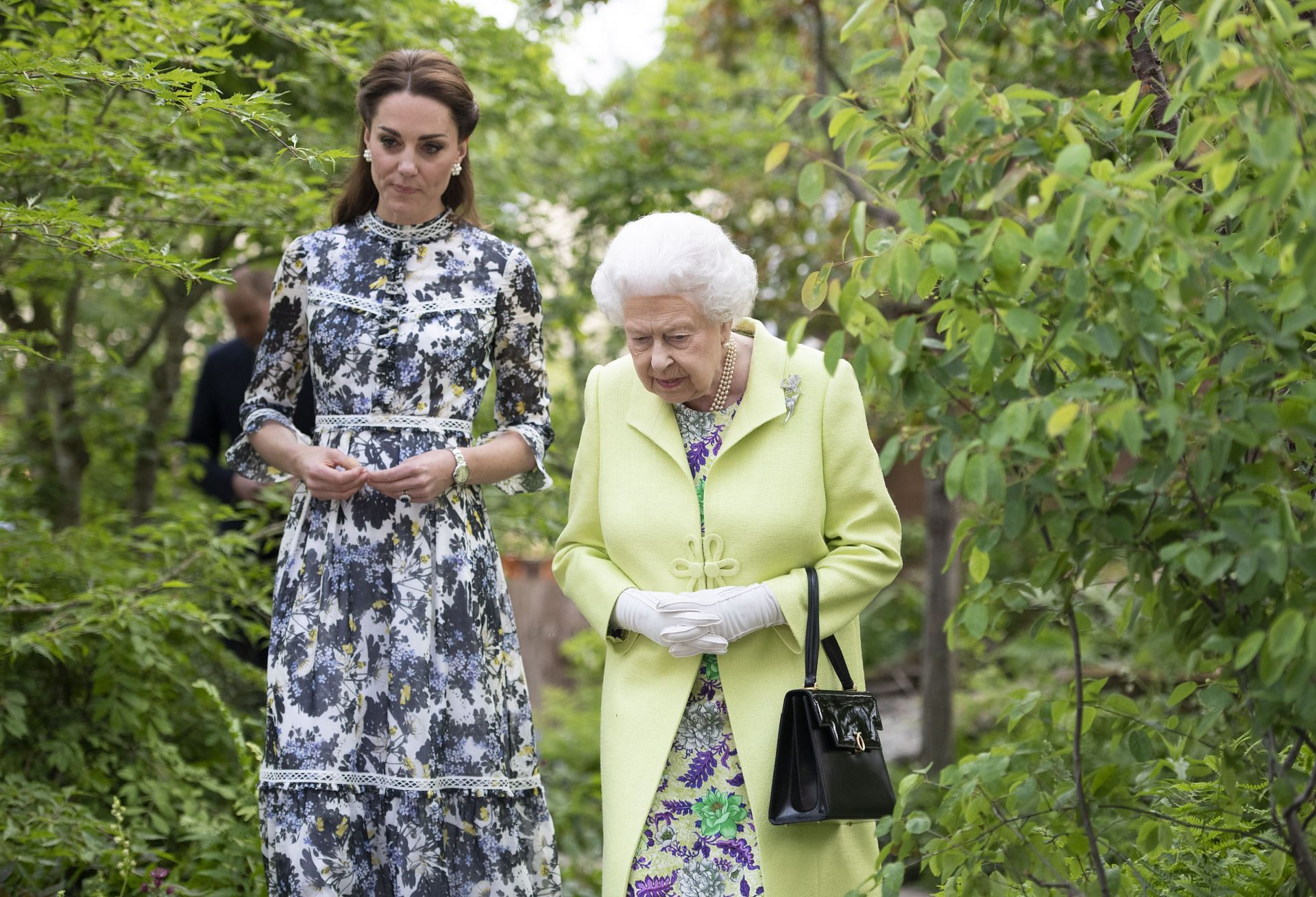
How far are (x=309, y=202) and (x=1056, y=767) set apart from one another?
3.03 meters

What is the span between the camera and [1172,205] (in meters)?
1.93

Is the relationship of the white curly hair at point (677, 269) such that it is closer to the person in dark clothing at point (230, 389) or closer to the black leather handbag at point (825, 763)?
the black leather handbag at point (825, 763)

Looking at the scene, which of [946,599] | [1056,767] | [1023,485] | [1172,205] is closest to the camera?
[1172,205]

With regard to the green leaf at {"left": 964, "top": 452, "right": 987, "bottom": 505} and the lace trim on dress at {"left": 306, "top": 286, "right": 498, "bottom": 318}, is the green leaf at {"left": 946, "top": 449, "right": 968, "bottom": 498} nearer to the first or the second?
the green leaf at {"left": 964, "top": 452, "right": 987, "bottom": 505}

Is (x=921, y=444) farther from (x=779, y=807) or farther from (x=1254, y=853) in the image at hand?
(x=1254, y=853)

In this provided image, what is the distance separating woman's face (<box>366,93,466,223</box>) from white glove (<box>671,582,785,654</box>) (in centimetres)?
118

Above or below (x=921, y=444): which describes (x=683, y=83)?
above

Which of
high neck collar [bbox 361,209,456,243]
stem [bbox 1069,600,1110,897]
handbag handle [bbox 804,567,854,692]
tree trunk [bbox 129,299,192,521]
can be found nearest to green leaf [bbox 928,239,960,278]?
stem [bbox 1069,600,1110,897]

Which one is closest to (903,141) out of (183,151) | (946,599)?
(183,151)

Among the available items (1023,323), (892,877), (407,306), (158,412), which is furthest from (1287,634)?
(158,412)

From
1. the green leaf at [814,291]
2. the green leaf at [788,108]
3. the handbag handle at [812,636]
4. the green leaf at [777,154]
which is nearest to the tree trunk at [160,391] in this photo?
the handbag handle at [812,636]

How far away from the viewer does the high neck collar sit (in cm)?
338

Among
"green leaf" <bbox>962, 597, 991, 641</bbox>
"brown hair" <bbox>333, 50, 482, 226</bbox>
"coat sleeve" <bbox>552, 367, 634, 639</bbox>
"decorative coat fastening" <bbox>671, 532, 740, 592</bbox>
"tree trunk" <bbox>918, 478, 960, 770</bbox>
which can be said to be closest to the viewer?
"green leaf" <bbox>962, 597, 991, 641</bbox>

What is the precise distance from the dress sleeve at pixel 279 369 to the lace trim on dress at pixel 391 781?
2.50 ft
